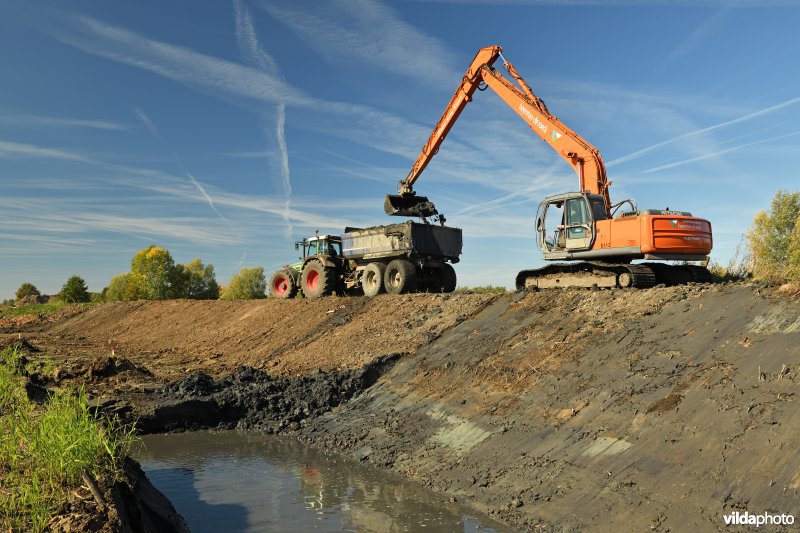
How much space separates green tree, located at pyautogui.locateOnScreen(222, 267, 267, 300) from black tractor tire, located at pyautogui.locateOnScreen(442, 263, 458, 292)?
90.2ft

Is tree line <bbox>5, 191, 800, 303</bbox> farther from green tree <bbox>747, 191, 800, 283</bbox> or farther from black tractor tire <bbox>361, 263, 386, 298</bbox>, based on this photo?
black tractor tire <bbox>361, 263, 386, 298</bbox>

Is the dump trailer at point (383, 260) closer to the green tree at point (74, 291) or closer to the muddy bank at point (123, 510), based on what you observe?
the muddy bank at point (123, 510)

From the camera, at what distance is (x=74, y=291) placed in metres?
49.2

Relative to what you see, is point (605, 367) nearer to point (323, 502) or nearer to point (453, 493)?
point (453, 493)

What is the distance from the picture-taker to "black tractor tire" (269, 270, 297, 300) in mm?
23617

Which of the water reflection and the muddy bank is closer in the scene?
the muddy bank

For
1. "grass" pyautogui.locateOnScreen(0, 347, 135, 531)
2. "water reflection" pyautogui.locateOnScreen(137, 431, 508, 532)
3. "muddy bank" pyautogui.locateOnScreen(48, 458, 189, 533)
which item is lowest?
"water reflection" pyautogui.locateOnScreen(137, 431, 508, 532)

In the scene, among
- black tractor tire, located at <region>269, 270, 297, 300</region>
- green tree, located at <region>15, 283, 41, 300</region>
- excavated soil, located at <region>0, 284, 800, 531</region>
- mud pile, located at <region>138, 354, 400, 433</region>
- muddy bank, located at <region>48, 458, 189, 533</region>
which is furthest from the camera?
green tree, located at <region>15, 283, 41, 300</region>

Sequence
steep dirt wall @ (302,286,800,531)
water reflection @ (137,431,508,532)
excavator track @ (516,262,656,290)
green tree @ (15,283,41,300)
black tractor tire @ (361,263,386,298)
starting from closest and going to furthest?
1. steep dirt wall @ (302,286,800,531)
2. water reflection @ (137,431,508,532)
3. excavator track @ (516,262,656,290)
4. black tractor tire @ (361,263,386,298)
5. green tree @ (15,283,41,300)

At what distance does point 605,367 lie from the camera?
875 cm

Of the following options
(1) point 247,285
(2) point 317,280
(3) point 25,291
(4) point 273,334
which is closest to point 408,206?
(2) point 317,280

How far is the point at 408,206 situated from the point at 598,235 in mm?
8911

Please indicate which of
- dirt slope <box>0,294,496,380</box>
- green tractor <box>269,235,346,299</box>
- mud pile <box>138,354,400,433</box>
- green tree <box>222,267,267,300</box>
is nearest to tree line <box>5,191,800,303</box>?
green tree <box>222,267,267,300</box>

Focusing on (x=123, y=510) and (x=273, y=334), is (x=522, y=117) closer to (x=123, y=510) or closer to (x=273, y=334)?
(x=273, y=334)
